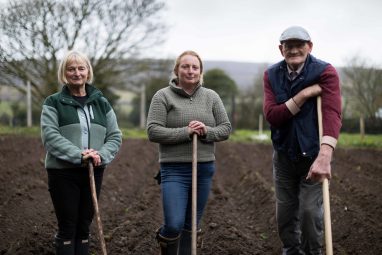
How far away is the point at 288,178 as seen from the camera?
422 centimetres

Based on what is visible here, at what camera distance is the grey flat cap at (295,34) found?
3.91 metres

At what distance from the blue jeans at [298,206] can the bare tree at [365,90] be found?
59.0 feet

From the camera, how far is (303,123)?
4.04 m

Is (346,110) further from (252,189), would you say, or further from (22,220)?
(22,220)

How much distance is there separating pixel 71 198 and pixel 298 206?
1.93m

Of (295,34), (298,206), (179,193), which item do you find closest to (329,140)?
(298,206)

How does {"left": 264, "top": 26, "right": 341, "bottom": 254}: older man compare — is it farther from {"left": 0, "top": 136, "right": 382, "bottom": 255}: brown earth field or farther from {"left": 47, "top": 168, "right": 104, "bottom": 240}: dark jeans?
{"left": 0, "top": 136, "right": 382, "bottom": 255}: brown earth field

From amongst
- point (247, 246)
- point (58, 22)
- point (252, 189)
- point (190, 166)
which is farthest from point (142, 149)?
point (190, 166)

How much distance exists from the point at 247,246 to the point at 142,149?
34.8 ft

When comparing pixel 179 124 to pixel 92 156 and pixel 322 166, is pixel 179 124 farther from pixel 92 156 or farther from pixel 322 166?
pixel 322 166

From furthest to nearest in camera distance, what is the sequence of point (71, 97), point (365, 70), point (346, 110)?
1. point (346, 110)
2. point (365, 70)
3. point (71, 97)

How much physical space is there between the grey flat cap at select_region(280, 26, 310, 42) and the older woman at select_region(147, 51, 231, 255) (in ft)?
2.51

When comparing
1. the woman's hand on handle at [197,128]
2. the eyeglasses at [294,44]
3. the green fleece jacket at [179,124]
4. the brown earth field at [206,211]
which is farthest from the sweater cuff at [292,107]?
the brown earth field at [206,211]

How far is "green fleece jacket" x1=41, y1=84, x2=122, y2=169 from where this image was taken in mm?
3965
